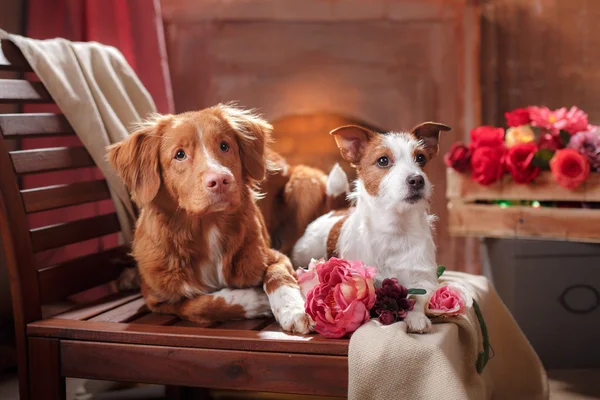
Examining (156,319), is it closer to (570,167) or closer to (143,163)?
(143,163)

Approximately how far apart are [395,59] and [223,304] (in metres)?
1.63

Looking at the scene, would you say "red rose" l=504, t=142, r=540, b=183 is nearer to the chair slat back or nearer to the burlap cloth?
the burlap cloth

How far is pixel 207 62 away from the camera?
2773 mm

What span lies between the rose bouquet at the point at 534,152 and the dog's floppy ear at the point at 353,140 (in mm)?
1021

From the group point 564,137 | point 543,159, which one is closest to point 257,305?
point 543,159

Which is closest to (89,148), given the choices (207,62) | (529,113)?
(207,62)

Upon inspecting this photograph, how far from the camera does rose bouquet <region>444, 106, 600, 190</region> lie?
2.19 meters

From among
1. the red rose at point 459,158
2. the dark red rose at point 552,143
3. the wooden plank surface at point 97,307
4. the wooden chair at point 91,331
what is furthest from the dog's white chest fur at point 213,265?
the dark red rose at point 552,143

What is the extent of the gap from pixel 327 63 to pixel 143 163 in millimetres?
1485

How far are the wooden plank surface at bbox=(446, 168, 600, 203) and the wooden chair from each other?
1.20 meters

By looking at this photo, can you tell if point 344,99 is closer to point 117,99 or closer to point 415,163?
point 117,99

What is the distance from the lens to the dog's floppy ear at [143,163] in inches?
55.8

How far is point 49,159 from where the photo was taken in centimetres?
164

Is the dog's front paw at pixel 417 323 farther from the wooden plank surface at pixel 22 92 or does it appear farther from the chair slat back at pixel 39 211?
the wooden plank surface at pixel 22 92
